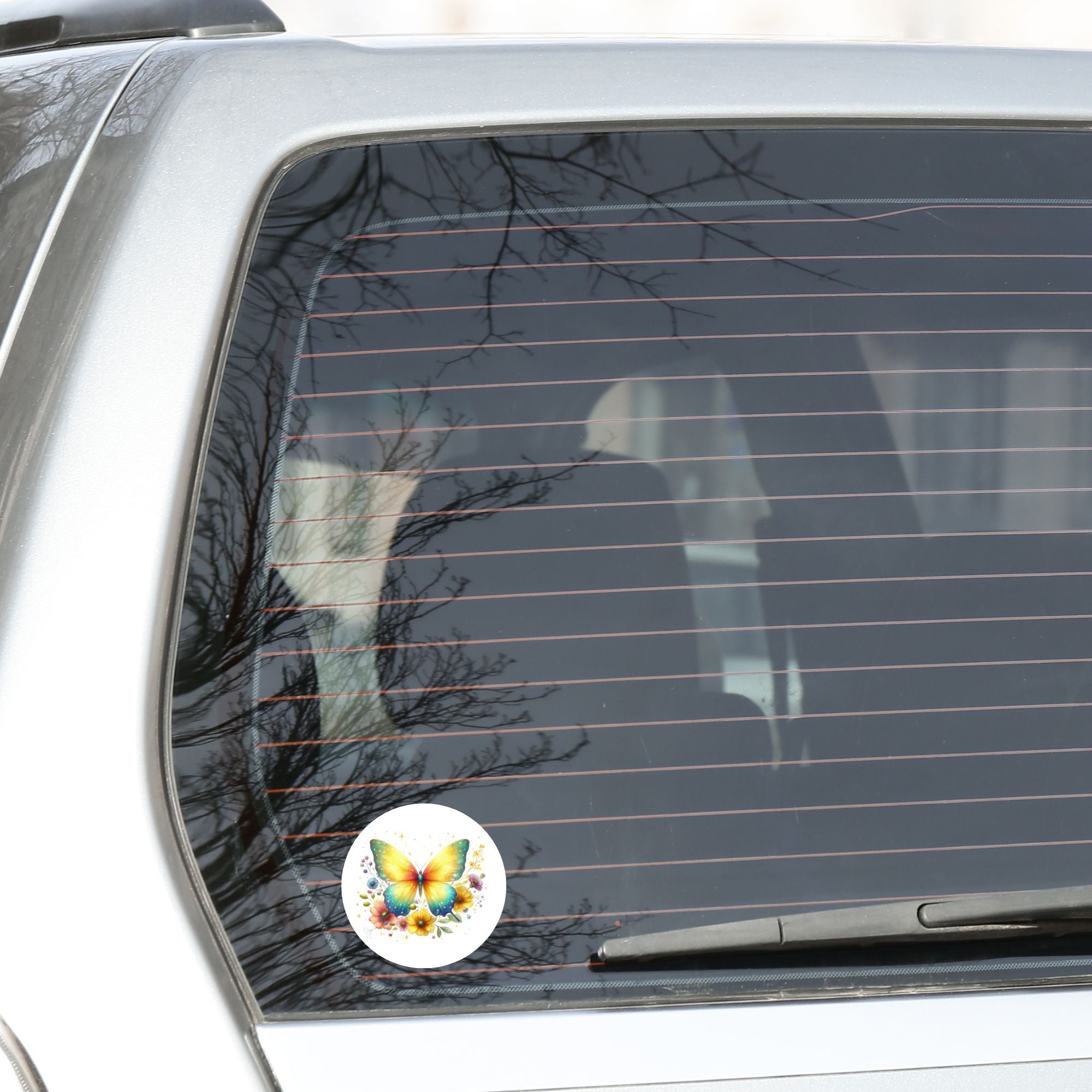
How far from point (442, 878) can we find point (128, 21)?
104 cm

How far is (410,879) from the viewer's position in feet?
3.09

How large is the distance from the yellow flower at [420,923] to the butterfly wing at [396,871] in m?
0.01

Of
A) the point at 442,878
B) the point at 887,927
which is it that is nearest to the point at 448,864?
the point at 442,878

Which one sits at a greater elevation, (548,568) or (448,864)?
(548,568)

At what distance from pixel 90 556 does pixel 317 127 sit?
1.47ft

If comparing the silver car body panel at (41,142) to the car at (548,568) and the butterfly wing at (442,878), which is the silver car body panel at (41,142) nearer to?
the car at (548,568)

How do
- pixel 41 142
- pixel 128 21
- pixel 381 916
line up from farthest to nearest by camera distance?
pixel 128 21 < pixel 41 142 < pixel 381 916

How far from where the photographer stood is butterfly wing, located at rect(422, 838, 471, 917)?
0.94m

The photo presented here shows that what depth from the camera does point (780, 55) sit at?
1130mm

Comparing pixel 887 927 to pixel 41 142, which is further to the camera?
pixel 41 142

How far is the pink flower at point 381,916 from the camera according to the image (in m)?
0.93

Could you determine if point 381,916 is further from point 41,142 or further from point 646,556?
point 41,142

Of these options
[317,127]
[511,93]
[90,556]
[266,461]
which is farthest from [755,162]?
[90,556]

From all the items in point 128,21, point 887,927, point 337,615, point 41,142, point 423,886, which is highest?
point 128,21
